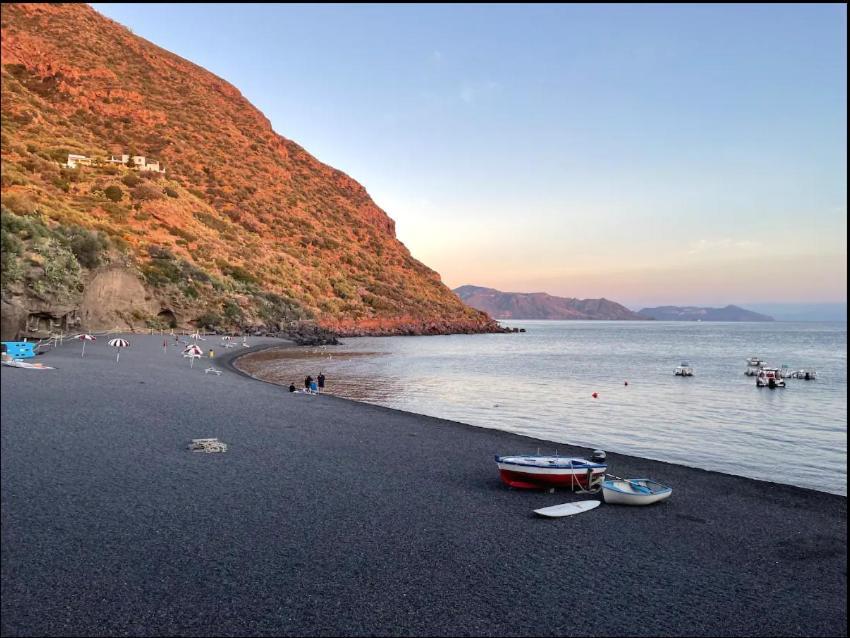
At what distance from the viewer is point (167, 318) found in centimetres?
5800

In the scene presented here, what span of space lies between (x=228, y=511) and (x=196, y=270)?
61.7m

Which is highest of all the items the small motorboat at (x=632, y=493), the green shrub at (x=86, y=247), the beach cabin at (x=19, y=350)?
the green shrub at (x=86, y=247)

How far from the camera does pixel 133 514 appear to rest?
8961 millimetres

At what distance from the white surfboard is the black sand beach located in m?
0.13

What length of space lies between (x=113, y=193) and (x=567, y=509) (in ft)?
260

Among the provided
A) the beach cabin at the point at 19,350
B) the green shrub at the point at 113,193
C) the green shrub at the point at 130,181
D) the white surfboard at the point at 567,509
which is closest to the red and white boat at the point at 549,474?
the white surfboard at the point at 567,509

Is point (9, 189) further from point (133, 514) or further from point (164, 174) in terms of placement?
point (133, 514)

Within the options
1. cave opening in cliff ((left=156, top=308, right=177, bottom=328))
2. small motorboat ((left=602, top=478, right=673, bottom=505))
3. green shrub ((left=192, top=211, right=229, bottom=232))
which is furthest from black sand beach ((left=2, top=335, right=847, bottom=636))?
green shrub ((left=192, top=211, right=229, bottom=232))

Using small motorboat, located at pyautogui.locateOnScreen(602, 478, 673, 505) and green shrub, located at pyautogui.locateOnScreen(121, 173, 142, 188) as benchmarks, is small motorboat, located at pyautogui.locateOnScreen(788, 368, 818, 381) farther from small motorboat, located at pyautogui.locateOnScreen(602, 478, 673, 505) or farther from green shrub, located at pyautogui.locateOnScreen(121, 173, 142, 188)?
green shrub, located at pyautogui.locateOnScreen(121, 173, 142, 188)

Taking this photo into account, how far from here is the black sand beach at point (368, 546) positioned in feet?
21.2

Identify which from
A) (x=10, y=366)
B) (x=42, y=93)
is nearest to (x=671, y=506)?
(x=10, y=366)

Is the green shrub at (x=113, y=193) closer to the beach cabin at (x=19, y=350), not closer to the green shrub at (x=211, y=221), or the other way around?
the green shrub at (x=211, y=221)

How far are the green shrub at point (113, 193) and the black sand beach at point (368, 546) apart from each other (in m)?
68.2

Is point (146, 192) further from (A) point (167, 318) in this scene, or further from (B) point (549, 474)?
(B) point (549, 474)
